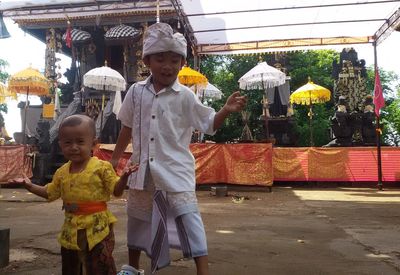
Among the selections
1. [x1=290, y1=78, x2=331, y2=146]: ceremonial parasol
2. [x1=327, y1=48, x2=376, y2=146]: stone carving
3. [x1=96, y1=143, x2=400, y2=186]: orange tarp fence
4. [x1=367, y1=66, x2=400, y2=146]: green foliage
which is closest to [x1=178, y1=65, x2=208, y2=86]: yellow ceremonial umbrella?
[x1=96, y1=143, x2=400, y2=186]: orange tarp fence

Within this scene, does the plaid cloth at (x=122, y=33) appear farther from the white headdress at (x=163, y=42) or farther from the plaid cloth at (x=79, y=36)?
the white headdress at (x=163, y=42)

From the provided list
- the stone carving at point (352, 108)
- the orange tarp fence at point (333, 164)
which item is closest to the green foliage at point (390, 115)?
the stone carving at point (352, 108)

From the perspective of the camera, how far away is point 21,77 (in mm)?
13297

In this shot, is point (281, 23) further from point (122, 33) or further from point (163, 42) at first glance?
point (163, 42)

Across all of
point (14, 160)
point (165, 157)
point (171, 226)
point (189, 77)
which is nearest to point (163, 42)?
point (165, 157)

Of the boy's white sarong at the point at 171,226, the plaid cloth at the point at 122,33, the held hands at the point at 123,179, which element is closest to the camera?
the held hands at the point at 123,179

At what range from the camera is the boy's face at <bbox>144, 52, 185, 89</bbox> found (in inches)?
101

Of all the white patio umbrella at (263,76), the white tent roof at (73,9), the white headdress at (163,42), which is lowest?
the white headdress at (163,42)

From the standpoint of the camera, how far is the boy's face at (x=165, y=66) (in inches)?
101

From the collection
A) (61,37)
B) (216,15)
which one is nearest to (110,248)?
(216,15)

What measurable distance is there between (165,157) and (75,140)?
1.76ft

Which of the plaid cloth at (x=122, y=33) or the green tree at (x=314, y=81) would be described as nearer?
the plaid cloth at (x=122, y=33)

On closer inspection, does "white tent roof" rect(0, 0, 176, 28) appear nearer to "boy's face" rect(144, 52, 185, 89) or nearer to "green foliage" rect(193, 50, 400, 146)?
"green foliage" rect(193, 50, 400, 146)

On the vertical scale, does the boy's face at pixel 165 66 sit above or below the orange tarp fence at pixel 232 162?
above
